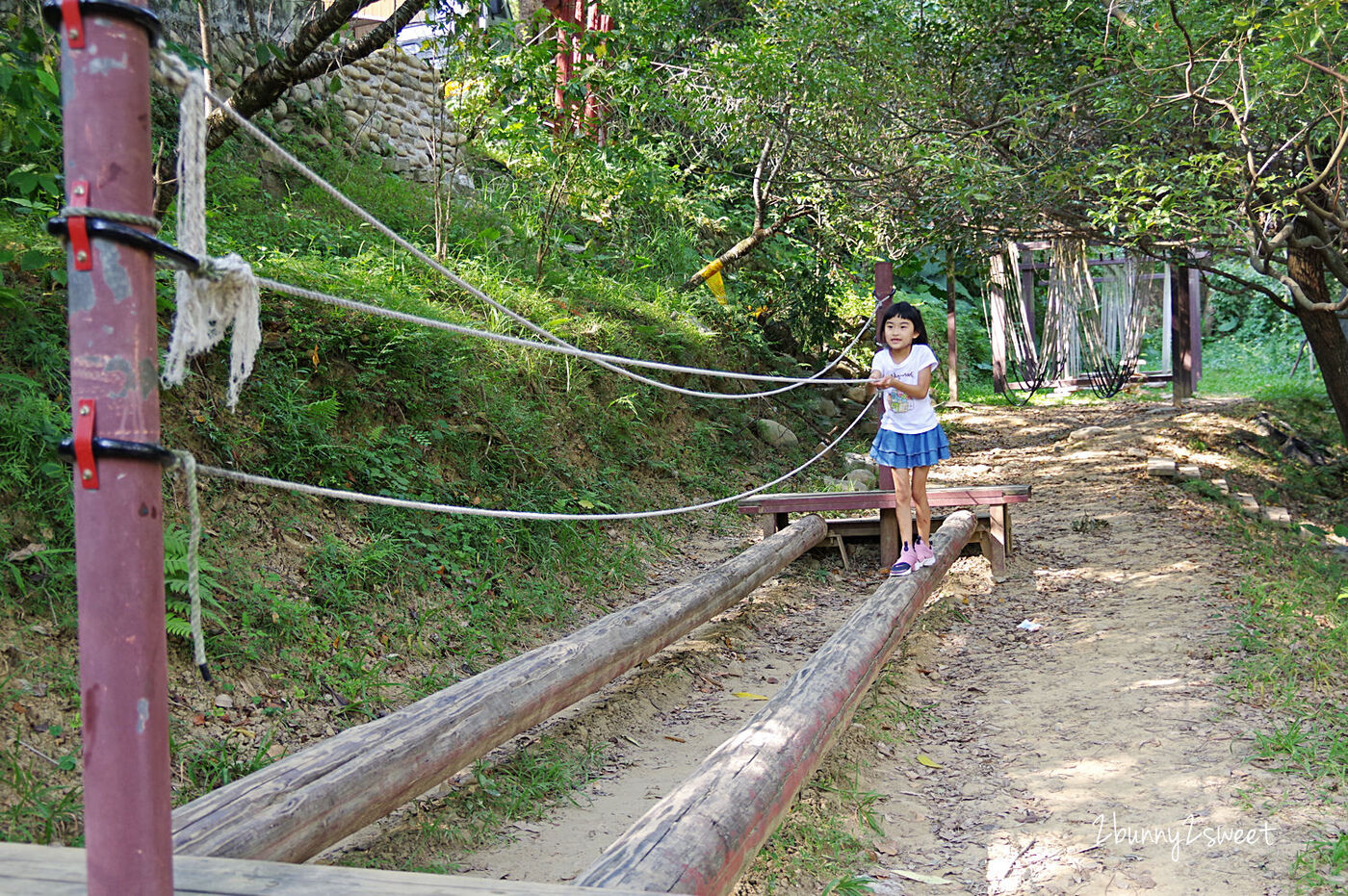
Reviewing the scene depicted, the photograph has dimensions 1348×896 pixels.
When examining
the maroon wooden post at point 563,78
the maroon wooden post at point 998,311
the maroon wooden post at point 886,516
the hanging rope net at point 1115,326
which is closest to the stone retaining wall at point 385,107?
the maroon wooden post at point 563,78

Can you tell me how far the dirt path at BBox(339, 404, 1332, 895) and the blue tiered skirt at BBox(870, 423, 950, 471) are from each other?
0.94 metres

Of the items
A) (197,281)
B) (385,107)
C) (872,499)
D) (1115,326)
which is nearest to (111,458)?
(197,281)

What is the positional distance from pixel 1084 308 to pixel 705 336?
18.6 ft

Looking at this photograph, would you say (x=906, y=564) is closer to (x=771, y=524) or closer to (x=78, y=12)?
(x=771, y=524)

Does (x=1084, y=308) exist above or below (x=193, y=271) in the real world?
above

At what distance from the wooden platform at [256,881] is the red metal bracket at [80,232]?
1.00 metres

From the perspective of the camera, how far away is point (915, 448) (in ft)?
16.2

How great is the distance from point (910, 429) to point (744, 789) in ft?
9.94

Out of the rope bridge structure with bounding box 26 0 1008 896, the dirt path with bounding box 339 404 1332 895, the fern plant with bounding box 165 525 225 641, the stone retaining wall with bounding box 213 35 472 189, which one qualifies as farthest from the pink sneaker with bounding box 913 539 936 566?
the stone retaining wall with bounding box 213 35 472 189

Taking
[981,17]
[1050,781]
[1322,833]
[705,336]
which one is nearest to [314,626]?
[1050,781]

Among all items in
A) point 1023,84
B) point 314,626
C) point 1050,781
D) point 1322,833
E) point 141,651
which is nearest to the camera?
point 141,651

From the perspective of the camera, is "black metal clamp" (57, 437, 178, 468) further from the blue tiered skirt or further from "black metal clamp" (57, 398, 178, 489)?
the blue tiered skirt

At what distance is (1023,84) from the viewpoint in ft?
24.7

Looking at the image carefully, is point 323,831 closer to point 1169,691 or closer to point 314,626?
point 314,626
